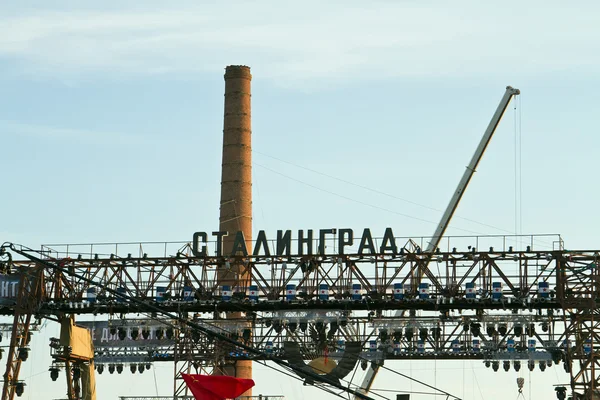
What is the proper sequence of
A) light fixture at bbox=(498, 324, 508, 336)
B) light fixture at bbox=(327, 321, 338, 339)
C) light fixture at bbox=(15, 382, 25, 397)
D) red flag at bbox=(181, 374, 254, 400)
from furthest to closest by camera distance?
1. light fixture at bbox=(498, 324, 508, 336)
2. light fixture at bbox=(327, 321, 338, 339)
3. light fixture at bbox=(15, 382, 25, 397)
4. red flag at bbox=(181, 374, 254, 400)

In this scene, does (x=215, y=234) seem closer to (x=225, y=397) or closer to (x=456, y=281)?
(x=456, y=281)

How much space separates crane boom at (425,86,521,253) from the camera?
272ft

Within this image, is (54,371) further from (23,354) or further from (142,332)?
(142,332)

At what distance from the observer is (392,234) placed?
6234 centimetres

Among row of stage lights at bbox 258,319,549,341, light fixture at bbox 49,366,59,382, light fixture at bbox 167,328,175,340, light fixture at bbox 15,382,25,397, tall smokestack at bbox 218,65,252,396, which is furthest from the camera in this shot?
tall smokestack at bbox 218,65,252,396

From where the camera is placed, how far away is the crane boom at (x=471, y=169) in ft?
272

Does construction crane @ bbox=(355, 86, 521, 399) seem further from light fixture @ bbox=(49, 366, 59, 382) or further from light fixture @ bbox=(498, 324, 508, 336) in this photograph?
light fixture @ bbox=(49, 366, 59, 382)

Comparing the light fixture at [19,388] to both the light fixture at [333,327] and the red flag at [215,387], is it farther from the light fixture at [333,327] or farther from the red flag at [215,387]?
the red flag at [215,387]

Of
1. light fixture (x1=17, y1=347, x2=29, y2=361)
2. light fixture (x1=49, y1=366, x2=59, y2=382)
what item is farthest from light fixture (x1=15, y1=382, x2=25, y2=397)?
light fixture (x1=49, y1=366, x2=59, y2=382)

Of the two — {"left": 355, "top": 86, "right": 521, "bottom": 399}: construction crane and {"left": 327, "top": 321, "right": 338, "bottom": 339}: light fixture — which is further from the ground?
{"left": 355, "top": 86, "right": 521, "bottom": 399}: construction crane

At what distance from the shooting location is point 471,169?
8369cm

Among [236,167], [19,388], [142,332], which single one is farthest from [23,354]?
[236,167]

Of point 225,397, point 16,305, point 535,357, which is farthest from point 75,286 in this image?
point 225,397

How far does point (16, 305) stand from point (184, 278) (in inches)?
337
